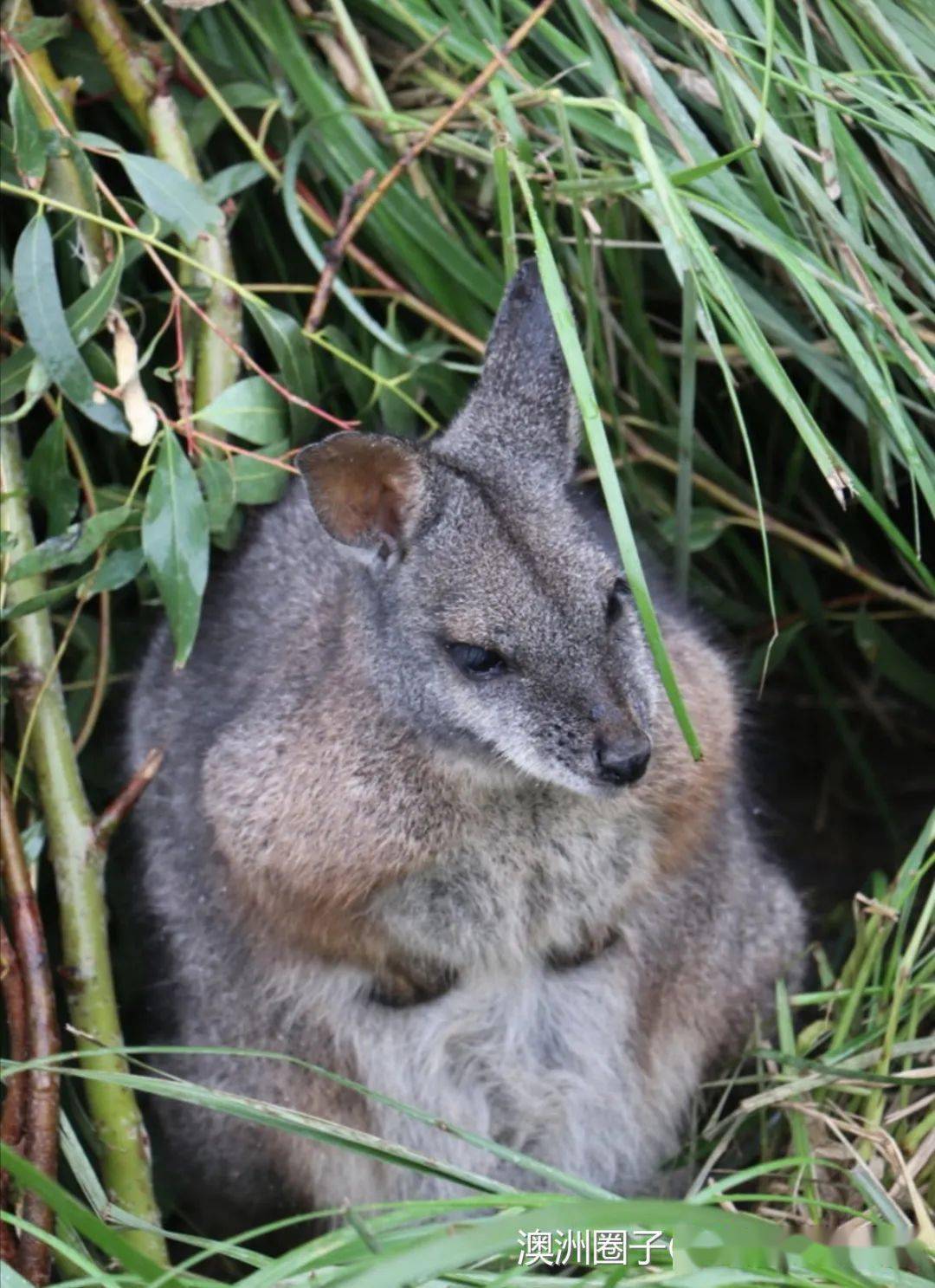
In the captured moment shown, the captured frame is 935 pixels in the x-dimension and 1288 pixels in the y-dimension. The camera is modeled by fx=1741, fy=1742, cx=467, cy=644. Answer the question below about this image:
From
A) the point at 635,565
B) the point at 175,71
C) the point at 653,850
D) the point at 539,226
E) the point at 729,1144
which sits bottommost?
the point at 729,1144

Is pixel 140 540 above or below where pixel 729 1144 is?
above

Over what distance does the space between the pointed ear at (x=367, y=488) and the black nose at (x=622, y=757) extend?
0.53 meters

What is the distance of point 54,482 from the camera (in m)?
3.63

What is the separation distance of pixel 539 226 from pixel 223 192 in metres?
1.01

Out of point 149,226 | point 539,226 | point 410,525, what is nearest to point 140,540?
point 149,226

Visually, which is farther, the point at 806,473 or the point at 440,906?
the point at 806,473

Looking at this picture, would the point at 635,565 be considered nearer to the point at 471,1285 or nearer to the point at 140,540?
the point at 471,1285

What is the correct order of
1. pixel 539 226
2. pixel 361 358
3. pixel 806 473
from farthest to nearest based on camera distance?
pixel 806 473, pixel 361 358, pixel 539 226

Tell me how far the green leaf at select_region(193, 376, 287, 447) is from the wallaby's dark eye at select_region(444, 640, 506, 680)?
897 millimetres

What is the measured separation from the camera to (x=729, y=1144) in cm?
369

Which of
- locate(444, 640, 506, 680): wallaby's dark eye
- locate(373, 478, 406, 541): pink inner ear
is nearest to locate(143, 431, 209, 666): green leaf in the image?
locate(373, 478, 406, 541): pink inner ear

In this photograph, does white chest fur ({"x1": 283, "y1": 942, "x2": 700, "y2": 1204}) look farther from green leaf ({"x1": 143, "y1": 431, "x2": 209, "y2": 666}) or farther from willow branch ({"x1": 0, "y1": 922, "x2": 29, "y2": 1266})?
green leaf ({"x1": 143, "y1": 431, "x2": 209, "y2": 666})

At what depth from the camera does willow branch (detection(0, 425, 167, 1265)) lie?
3.45 meters

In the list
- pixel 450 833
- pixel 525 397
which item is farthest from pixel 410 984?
pixel 525 397
